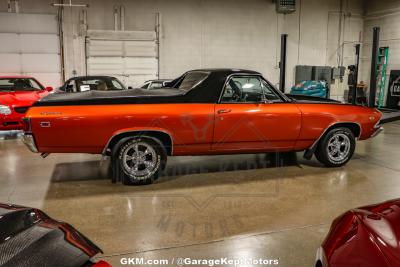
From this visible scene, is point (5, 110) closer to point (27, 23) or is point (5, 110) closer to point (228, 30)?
point (27, 23)

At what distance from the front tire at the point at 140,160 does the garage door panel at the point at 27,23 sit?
1039 cm

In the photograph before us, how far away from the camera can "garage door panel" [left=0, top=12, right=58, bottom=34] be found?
43.2 ft

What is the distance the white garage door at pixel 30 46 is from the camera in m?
13.3

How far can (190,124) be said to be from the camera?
5.12 m

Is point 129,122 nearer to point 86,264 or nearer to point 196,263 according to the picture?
point 196,263

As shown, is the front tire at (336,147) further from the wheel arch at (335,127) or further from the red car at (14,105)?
the red car at (14,105)

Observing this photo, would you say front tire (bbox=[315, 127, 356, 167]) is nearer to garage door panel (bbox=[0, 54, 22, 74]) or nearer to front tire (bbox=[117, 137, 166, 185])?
front tire (bbox=[117, 137, 166, 185])

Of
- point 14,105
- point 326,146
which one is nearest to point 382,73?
point 326,146

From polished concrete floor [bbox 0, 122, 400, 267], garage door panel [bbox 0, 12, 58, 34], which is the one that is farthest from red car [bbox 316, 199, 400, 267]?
garage door panel [bbox 0, 12, 58, 34]

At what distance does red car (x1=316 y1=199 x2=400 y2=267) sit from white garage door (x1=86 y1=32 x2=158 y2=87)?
1310 cm

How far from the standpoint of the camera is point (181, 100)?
17.1ft

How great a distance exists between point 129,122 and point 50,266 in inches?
134

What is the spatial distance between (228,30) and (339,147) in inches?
416

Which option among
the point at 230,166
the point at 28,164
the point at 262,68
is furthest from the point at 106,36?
the point at 230,166
